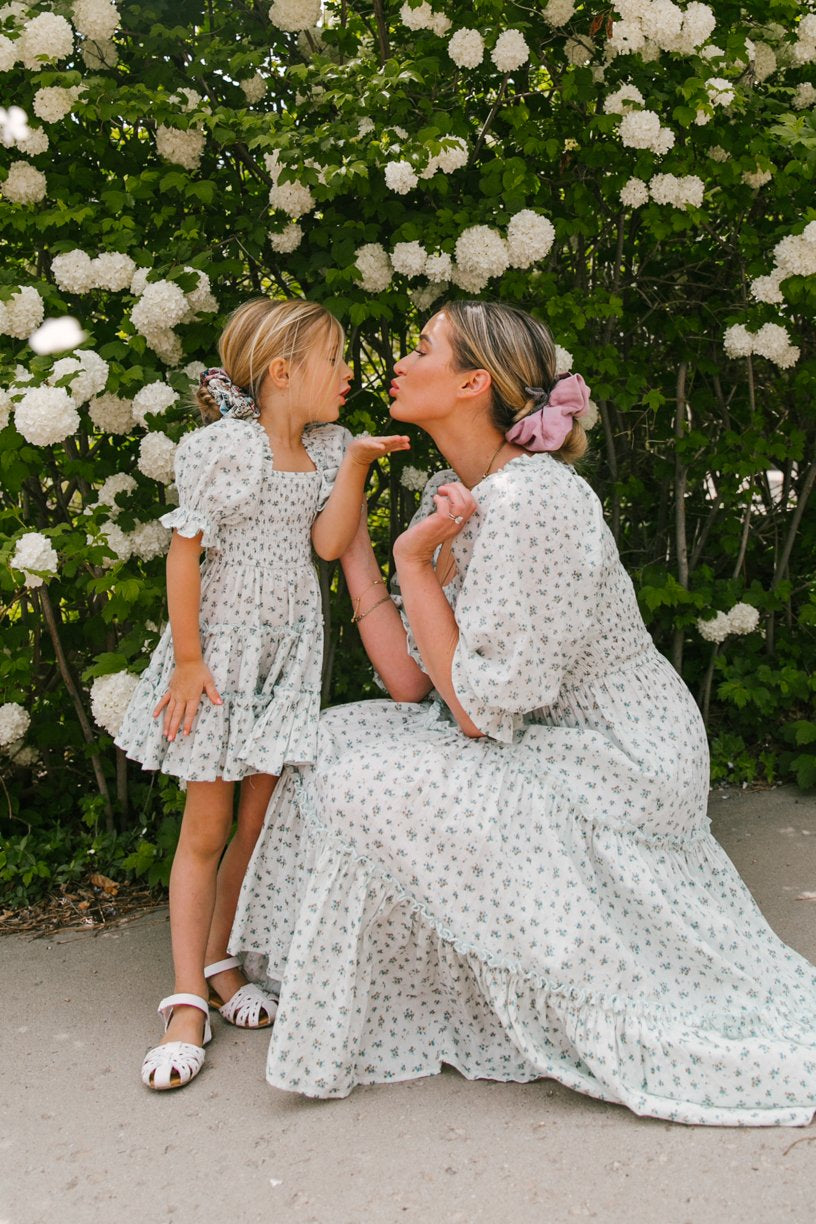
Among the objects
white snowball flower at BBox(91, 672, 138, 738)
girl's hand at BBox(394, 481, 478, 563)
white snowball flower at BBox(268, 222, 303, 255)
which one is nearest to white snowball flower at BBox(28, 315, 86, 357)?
white snowball flower at BBox(268, 222, 303, 255)

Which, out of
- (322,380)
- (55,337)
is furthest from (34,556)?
(322,380)

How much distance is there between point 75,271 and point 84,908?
5.75ft

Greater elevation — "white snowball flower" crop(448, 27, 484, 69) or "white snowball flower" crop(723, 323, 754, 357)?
"white snowball flower" crop(448, 27, 484, 69)

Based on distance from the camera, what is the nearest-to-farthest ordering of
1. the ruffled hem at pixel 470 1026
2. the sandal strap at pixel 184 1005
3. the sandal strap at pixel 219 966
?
the ruffled hem at pixel 470 1026 < the sandal strap at pixel 184 1005 < the sandal strap at pixel 219 966

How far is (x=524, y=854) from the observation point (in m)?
2.38

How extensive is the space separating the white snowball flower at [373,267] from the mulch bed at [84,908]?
5.96 feet

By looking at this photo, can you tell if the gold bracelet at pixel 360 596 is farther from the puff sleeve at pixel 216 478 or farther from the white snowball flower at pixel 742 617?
the white snowball flower at pixel 742 617

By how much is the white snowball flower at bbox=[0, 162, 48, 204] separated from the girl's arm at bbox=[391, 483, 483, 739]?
1476 mm

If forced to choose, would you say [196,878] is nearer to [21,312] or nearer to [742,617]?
[21,312]

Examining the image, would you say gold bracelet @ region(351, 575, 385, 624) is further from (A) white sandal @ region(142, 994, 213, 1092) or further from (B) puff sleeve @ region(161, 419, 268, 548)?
(A) white sandal @ region(142, 994, 213, 1092)

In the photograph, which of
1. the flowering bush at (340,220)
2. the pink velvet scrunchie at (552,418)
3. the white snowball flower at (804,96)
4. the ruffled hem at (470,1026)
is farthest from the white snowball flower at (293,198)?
the ruffled hem at (470,1026)

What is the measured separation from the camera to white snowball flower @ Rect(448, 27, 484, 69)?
3107mm

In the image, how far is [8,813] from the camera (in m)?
3.59

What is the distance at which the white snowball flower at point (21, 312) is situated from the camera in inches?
117
